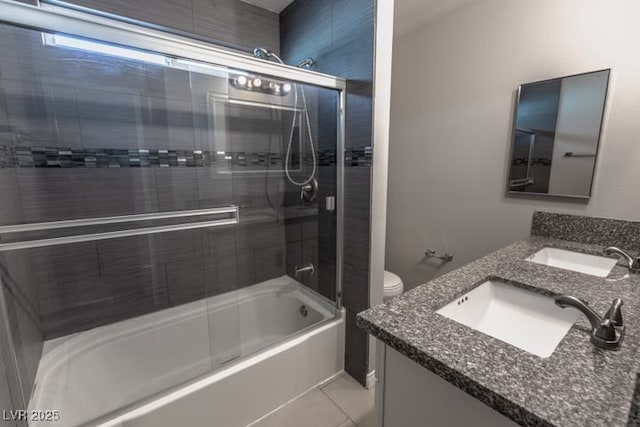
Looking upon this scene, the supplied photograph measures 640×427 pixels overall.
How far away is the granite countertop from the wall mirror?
769mm

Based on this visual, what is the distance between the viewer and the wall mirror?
4.81ft

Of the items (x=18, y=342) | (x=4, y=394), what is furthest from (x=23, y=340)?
(x=4, y=394)

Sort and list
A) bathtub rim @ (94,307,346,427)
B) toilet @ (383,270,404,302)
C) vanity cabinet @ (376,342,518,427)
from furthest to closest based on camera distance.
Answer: toilet @ (383,270,404,302)
bathtub rim @ (94,307,346,427)
vanity cabinet @ (376,342,518,427)

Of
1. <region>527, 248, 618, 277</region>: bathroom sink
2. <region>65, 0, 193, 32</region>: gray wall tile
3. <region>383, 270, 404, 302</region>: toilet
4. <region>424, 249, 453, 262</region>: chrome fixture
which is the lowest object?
<region>383, 270, 404, 302</region>: toilet

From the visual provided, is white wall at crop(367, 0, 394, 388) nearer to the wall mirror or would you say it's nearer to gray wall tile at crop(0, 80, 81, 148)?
the wall mirror

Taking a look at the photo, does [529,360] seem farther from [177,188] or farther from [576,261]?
[177,188]

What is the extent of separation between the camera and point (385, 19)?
1409 millimetres

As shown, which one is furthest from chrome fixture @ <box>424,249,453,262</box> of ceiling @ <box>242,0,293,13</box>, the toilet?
ceiling @ <box>242,0,293,13</box>

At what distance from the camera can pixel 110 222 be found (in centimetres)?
154

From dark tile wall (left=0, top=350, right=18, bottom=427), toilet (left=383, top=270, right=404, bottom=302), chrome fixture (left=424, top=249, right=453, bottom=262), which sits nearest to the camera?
dark tile wall (left=0, top=350, right=18, bottom=427)

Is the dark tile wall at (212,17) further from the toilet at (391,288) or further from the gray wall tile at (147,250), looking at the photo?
the toilet at (391,288)

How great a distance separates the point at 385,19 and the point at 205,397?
197 cm

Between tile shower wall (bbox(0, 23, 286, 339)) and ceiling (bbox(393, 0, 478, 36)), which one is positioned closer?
tile shower wall (bbox(0, 23, 286, 339))

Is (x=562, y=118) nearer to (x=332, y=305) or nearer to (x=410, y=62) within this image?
(x=410, y=62)
